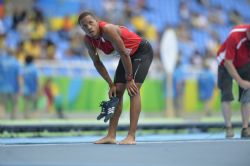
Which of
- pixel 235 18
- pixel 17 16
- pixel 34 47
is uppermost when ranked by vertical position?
pixel 235 18

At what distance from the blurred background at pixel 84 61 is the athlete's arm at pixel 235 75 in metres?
5.45

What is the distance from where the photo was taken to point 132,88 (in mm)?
8156

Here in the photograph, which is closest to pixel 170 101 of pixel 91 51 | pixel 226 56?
pixel 226 56

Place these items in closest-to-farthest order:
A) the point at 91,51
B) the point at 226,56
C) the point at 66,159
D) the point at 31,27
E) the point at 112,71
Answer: the point at 66,159
the point at 91,51
the point at 226,56
the point at 112,71
the point at 31,27

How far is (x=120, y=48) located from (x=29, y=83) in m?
8.49

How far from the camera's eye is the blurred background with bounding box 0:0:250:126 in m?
16.4

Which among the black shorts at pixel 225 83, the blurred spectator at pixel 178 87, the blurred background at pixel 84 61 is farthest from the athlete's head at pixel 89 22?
the blurred spectator at pixel 178 87

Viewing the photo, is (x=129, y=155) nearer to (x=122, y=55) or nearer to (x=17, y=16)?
(x=122, y=55)

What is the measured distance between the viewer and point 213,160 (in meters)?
6.25

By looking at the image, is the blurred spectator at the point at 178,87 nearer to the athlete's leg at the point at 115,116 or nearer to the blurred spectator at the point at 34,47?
the blurred spectator at the point at 34,47

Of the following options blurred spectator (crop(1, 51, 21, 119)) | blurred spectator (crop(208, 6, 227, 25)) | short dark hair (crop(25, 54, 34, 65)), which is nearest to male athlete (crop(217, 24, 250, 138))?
short dark hair (crop(25, 54, 34, 65))

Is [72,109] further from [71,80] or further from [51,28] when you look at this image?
[51,28]

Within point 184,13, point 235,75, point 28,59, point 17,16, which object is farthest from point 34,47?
point 235,75

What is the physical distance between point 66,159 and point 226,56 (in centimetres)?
482
